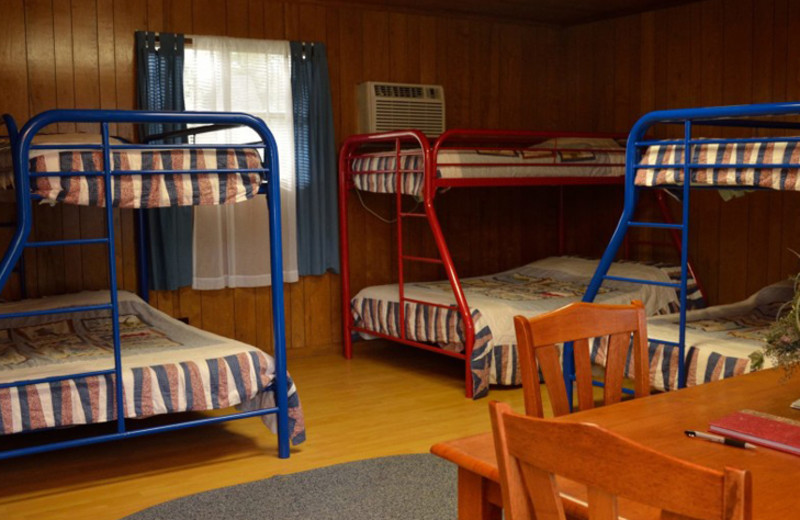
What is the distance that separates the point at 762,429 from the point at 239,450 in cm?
252

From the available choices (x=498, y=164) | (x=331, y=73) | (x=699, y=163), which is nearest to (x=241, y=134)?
(x=331, y=73)

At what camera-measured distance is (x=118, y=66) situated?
495 centimetres

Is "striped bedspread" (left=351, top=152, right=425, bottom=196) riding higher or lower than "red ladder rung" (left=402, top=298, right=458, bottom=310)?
higher

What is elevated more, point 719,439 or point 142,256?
point 142,256

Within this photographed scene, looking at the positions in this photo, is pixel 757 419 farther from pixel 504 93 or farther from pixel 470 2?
pixel 504 93

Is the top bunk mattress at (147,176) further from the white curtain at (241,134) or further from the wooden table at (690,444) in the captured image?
the wooden table at (690,444)

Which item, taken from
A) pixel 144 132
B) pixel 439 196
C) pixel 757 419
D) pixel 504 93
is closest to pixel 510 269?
pixel 439 196

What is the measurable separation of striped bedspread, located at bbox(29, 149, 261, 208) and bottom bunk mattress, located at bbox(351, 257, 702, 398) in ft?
5.23

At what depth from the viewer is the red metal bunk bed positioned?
15.3ft

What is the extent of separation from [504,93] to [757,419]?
4806 millimetres

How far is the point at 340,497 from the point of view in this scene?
126 inches

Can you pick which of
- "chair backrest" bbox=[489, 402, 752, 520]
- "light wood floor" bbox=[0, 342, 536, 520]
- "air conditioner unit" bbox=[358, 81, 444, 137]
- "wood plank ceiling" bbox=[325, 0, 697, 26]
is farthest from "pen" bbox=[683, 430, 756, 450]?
"wood plank ceiling" bbox=[325, 0, 697, 26]

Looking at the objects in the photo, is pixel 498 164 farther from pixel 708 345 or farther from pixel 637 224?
pixel 708 345

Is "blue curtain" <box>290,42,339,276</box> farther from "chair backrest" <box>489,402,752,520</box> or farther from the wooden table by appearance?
"chair backrest" <box>489,402,752,520</box>
